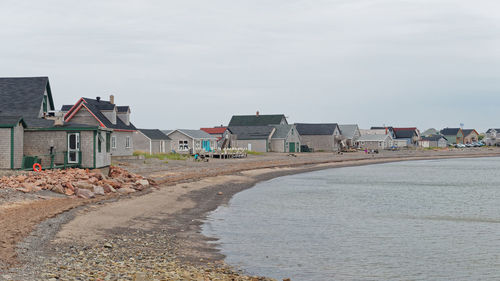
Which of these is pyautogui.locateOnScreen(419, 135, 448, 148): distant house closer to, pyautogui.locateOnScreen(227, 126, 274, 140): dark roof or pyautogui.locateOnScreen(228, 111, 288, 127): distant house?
pyautogui.locateOnScreen(228, 111, 288, 127): distant house

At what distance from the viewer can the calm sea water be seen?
16.2 m

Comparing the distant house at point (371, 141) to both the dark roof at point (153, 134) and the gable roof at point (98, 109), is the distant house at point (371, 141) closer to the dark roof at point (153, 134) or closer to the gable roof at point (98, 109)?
the dark roof at point (153, 134)

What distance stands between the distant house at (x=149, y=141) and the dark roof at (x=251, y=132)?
23764mm

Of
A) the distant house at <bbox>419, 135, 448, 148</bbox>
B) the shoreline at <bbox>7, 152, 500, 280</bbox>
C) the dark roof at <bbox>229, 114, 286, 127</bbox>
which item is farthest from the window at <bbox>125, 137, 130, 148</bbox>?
the distant house at <bbox>419, 135, 448, 148</bbox>

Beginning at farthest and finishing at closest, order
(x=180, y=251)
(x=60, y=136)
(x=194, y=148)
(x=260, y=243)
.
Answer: (x=194, y=148)
(x=60, y=136)
(x=260, y=243)
(x=180, y=251)

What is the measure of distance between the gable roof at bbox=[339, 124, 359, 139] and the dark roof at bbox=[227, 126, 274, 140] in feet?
129

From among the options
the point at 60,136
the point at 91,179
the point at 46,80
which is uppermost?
the point at 46,80

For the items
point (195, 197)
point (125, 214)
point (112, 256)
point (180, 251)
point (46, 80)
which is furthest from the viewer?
point (46, 80)

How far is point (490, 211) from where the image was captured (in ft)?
102

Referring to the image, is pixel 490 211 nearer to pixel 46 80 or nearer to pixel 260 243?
pixel 260 243

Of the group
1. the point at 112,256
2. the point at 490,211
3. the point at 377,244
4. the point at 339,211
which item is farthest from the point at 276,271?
the point at 490,211

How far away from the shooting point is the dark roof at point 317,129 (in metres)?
123

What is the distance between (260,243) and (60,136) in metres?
21.5

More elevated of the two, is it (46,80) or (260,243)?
(46,80)
